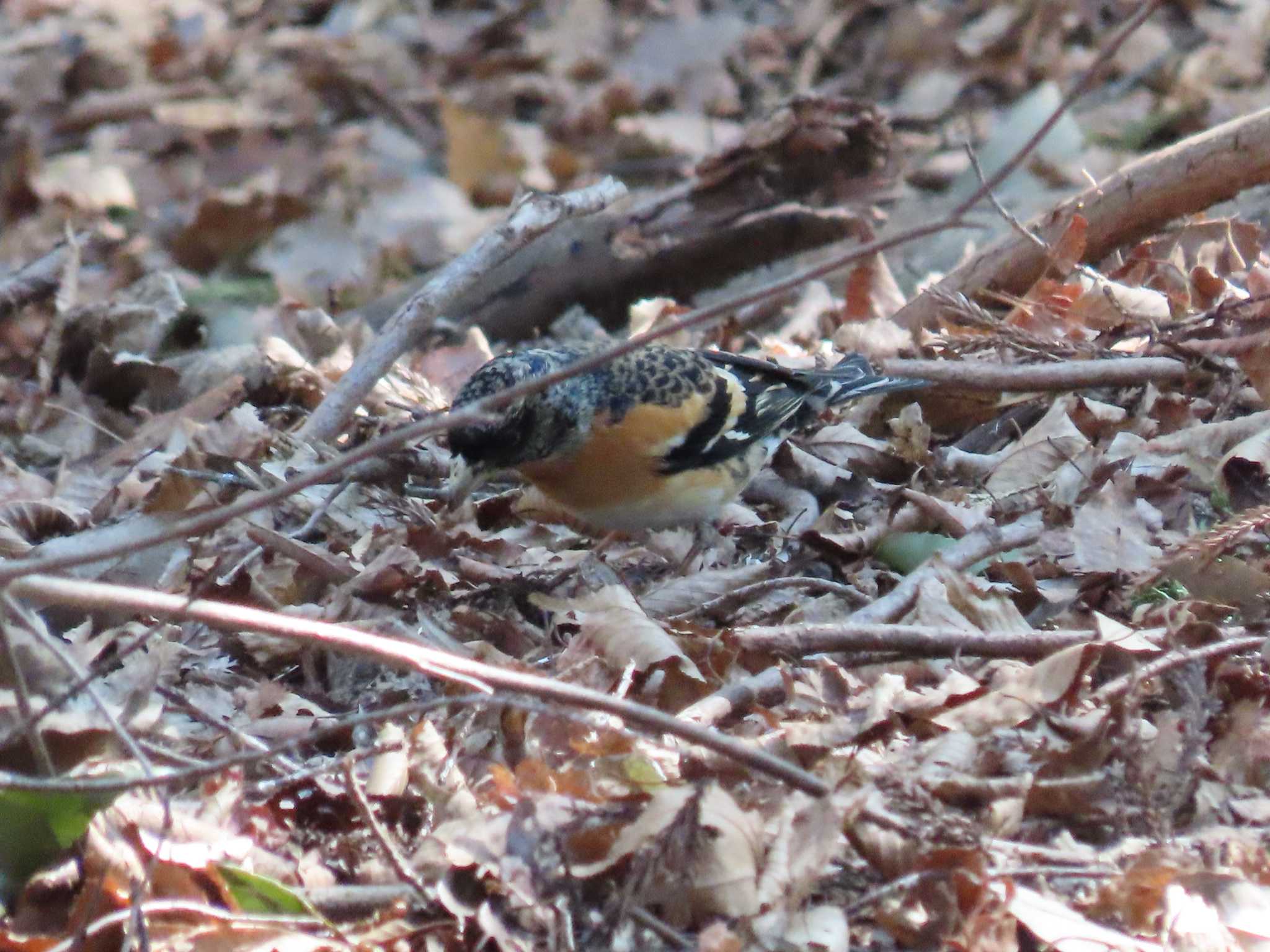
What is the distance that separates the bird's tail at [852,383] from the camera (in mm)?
5000

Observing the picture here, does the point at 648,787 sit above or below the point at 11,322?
above

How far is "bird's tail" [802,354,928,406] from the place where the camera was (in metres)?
5.00

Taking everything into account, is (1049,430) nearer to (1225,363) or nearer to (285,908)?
(1225,363)

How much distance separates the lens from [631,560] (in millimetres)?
4973

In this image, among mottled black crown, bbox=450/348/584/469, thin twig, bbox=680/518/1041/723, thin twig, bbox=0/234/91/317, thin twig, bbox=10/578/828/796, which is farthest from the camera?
thin twig, bbox=0/234/91/317

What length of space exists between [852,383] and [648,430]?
0.78 metres

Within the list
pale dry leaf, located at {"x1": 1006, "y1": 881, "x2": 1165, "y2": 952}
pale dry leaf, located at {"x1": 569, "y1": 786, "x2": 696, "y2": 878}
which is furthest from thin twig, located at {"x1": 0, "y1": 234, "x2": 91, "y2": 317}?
pale dry leaf, located at {"x1": 1006, "y1": 881, "x2": 1165, "y2": 952}

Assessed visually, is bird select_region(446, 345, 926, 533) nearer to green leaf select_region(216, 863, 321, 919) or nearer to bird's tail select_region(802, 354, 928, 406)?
bird's tail select_region(802, 354, 928, 406)

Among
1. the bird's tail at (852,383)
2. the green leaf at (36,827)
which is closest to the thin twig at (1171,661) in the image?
the bird's tail at (852,383)

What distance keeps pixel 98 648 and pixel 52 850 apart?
109cm

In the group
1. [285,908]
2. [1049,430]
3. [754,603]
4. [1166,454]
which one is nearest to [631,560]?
[754,603]

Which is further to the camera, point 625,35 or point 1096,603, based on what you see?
point 625,35

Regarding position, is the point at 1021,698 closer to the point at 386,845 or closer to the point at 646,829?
the point at 646,829

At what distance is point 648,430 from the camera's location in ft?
15.9
